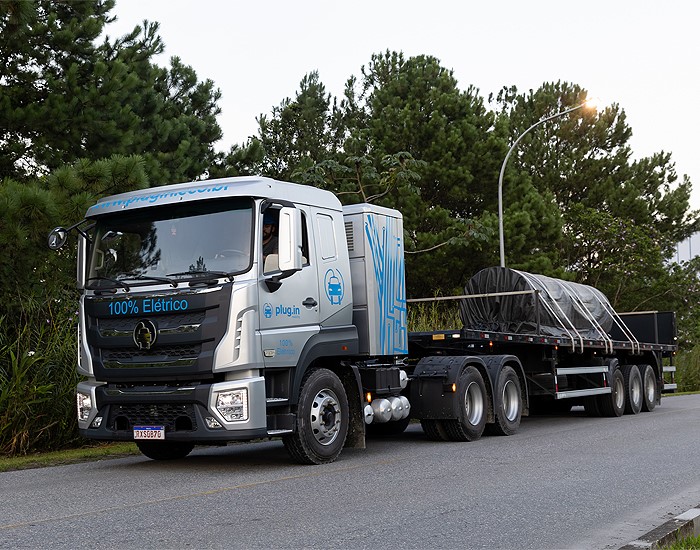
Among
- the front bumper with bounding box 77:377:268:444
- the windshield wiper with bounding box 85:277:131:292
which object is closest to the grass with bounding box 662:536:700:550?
the front bumper with bounding box 77:377:268:444

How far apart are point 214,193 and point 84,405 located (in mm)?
2590

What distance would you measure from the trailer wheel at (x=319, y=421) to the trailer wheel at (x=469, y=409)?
2.41m

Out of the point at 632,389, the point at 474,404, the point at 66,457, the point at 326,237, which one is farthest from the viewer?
the point at 632,389

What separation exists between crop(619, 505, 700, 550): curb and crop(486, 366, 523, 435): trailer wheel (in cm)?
656

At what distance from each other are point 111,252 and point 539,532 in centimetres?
558

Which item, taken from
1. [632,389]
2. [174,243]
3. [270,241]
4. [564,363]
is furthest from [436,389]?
[632,389]

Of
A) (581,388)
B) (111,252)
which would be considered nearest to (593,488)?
(111,252)

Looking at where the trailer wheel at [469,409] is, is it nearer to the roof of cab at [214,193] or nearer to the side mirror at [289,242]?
the roof of cab at [214,193]

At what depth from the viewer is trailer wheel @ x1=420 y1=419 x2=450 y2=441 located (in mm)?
12516

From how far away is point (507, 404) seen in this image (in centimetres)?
1359

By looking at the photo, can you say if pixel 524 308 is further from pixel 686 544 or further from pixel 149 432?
pixel 686 544

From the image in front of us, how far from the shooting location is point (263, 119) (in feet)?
154

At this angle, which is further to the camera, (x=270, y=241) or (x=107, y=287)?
(x=107, y=287)

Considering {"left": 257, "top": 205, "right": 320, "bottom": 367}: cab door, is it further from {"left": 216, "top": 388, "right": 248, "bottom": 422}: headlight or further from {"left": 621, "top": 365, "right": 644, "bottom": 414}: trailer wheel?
{"left": 621, "top": 365, "right": 644, "bottom": 414}: trailer wheel
